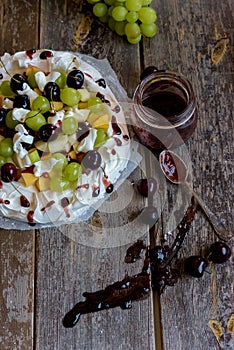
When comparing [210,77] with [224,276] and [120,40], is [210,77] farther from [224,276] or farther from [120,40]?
[224,276]

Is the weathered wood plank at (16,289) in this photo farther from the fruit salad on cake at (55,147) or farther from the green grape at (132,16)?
the green grape at (132,16)

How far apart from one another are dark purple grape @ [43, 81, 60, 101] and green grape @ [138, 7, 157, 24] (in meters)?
0.29

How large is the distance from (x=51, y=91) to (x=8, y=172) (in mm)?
195

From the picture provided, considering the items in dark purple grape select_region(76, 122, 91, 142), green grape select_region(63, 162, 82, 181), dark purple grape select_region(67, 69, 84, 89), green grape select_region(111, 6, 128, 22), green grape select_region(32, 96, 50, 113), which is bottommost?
green grape select_region(63, 162, 82, 181)

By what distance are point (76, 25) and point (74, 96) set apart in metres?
0.32

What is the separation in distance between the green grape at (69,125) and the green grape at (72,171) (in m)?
0.07

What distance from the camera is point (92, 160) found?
1.19m

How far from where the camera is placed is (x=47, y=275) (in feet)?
3.92

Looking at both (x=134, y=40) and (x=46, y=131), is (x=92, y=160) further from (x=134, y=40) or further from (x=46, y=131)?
(x=134, y=40)

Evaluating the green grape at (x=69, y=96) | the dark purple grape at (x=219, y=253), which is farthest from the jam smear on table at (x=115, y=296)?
the green grape at (x=69, y=96)

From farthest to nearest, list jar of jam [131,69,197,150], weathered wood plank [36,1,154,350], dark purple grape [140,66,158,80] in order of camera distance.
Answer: dark purple grape [140,66,158,80], jar of jam [131,69,197,150], weathered wood plank [36,1,154,350]

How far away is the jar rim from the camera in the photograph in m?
1.23

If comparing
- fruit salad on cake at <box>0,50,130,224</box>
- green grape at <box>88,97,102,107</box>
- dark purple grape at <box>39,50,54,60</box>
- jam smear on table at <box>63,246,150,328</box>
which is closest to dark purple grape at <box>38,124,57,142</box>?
fruit salad on cake at <box>0,50,130,224</box>

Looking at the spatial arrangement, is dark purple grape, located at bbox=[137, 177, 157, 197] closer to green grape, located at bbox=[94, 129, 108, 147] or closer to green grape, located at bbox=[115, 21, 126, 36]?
green grape, located at bbox=[94, 129, 108, 147]
